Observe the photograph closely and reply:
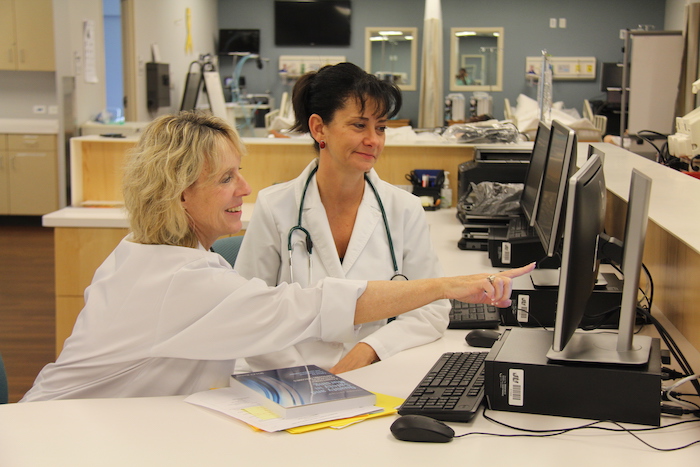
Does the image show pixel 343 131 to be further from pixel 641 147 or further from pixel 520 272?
pixel 641 147

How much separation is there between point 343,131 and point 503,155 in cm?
167

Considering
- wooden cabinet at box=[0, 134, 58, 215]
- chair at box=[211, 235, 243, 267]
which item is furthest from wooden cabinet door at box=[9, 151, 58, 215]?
chair at box=[211, 235, 243, 267]

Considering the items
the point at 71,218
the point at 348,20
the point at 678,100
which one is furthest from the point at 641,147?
the point at 348,20

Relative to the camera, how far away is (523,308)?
6.02 ft

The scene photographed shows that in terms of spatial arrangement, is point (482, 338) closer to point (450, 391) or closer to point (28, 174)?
point (450, 391)

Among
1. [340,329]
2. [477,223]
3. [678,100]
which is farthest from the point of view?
[678,100]

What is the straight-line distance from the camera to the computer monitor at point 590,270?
45.6 inches

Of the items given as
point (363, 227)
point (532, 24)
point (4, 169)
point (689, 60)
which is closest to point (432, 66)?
point (532, 24)

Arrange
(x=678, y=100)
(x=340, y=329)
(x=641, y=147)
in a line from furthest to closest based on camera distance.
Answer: (x=678, y=100) → (x=641, y=147) → (x=340, y=329)

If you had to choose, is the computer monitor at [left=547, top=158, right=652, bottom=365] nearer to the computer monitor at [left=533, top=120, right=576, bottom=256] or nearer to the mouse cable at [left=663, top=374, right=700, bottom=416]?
the mouse cable at [left=663, top=374, right=700, bottom=416]

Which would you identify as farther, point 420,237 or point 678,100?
point 678,100

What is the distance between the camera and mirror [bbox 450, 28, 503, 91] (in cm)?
969

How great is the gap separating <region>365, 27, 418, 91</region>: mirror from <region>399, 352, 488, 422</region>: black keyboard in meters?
8.78

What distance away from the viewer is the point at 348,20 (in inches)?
389
